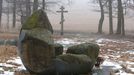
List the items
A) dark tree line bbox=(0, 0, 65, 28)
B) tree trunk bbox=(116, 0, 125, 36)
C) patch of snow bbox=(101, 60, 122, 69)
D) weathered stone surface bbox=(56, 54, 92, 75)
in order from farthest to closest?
dark tree line bbox=(0, 0, 65, 28) < tree trunk bbox=(116, 0, 125, 36) < patch of snow bbox=(101, 60, 122, 69) < weathered stone surface bbox=(56, 54, 92, 75)

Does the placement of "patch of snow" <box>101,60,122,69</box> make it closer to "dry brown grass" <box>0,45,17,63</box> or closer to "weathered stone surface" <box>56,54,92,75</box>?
"weathered stone surface" <box>56,54,92,75</box>

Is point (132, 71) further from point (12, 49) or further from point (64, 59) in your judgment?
point (12, 49)

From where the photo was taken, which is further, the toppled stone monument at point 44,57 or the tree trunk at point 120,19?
the tree trunk at point 120,19

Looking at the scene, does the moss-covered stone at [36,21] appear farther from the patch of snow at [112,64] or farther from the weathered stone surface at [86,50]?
the patch of snow at [112,64]

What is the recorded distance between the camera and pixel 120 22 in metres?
42.1

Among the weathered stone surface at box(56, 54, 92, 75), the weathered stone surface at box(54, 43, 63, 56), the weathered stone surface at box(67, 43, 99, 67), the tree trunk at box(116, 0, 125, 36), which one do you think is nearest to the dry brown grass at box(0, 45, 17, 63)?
the weathered stone surface at box(54, 43, 63, 56)

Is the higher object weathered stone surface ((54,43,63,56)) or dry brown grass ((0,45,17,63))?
weathered stone surface ((54,43,63,56))

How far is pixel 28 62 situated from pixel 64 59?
4.05 feet

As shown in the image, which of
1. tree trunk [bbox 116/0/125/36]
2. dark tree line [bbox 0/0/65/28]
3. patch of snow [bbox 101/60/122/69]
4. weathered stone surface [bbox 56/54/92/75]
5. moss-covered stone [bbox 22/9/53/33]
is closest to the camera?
weathered stone surface [bbox 56/54/92/75]

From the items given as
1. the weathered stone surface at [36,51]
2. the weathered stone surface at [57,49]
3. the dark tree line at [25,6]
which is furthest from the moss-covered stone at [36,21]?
the dark tree line at [25,6]

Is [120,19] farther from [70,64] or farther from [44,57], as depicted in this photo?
[44,57]

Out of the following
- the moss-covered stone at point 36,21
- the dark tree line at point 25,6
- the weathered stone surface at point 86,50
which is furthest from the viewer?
the dark tree line at point 25,6

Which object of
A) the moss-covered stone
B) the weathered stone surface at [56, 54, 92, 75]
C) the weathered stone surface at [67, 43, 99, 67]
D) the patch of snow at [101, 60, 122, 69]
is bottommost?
the patch of snow at [101, 60, 122, 69]

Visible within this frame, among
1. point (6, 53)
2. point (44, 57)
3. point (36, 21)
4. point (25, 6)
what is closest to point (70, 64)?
point (44, 57)
